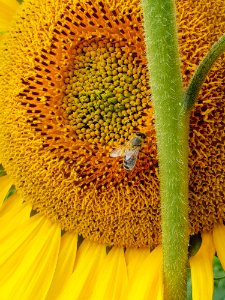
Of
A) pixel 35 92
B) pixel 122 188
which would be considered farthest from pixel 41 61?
pixel 122 188

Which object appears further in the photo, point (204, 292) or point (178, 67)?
point (204, 292)

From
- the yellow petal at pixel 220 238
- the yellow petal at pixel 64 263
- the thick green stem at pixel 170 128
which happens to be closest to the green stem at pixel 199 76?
the thick green stem at pixel 170 128

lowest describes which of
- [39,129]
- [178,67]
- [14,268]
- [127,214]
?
[14,268]

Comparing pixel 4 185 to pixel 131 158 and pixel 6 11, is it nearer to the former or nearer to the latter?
pixel 6 11

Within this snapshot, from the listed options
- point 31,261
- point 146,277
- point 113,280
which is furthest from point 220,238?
point 31,261

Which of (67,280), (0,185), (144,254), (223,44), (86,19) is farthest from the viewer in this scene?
(0,185)

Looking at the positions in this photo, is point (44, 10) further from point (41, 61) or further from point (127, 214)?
point (127, 214)

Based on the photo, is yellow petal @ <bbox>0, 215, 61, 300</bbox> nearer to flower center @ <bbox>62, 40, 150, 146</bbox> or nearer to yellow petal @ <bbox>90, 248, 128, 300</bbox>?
yellow petal @ <bbox>90, 248, 128, 300</bbox>

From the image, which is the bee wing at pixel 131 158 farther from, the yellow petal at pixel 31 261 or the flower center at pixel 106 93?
the yellow petal at pixel 31 261

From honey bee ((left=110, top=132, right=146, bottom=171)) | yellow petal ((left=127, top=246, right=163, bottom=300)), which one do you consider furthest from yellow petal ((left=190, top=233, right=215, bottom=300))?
honey bee ((left=110, top=132, right=146, bottom=171))
